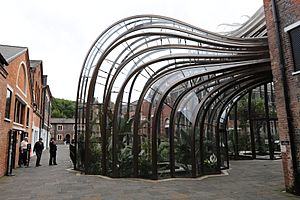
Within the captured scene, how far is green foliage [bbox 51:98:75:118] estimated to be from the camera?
7619 centimetres

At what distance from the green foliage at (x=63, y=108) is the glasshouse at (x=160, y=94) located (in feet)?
215

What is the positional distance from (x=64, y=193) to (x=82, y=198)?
1038 mm

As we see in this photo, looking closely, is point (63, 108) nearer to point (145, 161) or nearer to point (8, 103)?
point (8, 103)

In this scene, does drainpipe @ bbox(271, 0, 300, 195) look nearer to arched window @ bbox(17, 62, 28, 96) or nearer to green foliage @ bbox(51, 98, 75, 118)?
arched window @ bbox(17, 62, 28, 96)

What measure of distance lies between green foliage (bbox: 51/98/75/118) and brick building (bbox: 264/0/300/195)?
7367 centimetres

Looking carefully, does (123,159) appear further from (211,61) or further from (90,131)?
(211,61)

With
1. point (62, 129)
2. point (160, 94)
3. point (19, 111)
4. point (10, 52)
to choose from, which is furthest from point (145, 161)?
point (62, 129)

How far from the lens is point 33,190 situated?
336 inches

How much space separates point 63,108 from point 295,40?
8035cm

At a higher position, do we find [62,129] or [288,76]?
[62,129]

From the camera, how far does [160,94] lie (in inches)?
505

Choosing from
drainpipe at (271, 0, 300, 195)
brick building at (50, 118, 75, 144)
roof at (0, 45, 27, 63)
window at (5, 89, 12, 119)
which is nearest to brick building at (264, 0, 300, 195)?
drainpipe at (271, 0, 300, 195)

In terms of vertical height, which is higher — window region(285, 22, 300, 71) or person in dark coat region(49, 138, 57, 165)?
window region(285, 22, 300, 71)

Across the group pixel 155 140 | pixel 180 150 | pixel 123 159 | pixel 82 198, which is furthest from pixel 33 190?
pixel 180 150
